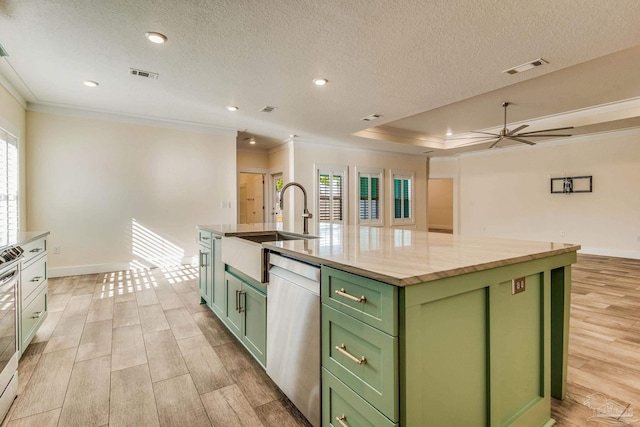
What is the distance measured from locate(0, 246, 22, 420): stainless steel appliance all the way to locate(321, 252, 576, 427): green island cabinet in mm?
1662

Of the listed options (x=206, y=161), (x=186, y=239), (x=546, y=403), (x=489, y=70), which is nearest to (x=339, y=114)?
(x=489, y=70)

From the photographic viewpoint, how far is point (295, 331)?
5.00 ft

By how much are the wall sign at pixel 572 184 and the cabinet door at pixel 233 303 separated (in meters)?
7.63

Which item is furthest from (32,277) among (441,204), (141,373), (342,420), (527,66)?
(441,204)

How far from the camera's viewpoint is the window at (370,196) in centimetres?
753

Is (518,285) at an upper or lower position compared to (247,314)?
upper

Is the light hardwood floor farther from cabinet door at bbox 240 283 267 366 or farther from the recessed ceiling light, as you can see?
the recessed ceiling light

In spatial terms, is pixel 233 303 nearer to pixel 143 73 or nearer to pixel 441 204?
pixel 143 73

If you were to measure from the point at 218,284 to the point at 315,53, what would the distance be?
2.31m

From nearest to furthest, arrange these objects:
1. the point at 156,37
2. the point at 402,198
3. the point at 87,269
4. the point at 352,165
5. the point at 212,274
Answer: the point at 156,37
the point at 212,274
the point at 87,269
the point at 352,165
the point at 402,198

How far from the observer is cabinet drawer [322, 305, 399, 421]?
1.00m

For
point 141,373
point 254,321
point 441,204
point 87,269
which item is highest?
point 441,204

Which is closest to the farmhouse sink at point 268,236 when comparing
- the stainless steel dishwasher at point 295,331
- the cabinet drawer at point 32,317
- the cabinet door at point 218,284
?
the cabinet door at point 218,284

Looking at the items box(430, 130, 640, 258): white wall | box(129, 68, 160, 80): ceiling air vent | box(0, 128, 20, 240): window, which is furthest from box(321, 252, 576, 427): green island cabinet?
box(430, 130, 640, 258): white wall
